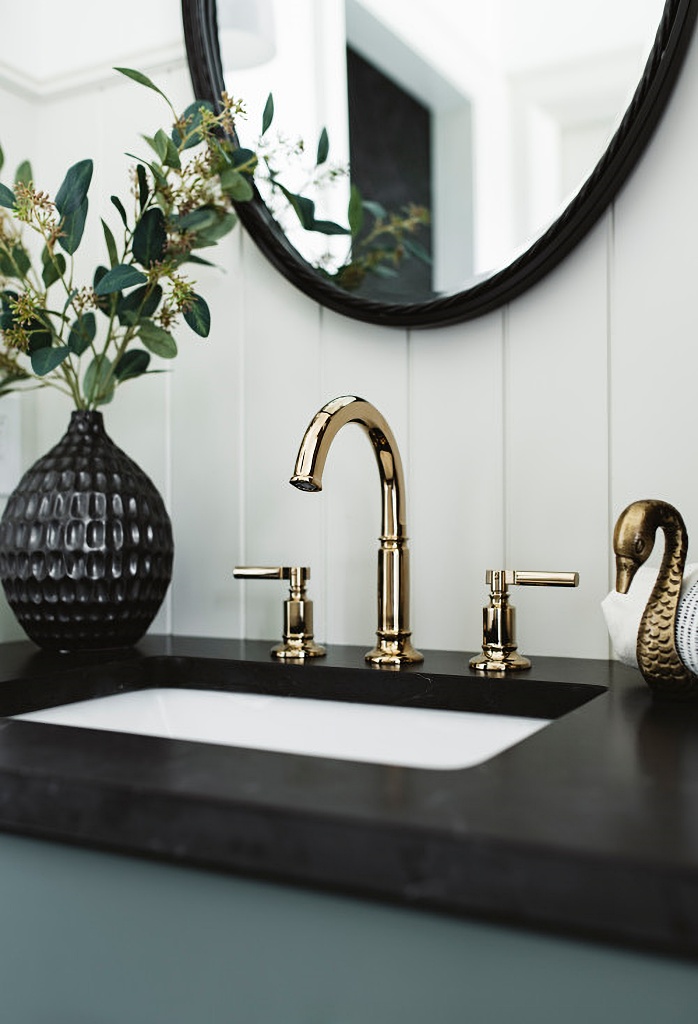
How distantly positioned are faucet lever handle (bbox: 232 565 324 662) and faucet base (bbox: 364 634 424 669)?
0.25 feet

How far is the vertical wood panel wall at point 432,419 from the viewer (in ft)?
3.33

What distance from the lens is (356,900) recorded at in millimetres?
473

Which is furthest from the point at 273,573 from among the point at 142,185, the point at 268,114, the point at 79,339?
the point at 268,114

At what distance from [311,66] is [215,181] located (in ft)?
0.60

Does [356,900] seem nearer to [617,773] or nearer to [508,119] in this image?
[617,773]

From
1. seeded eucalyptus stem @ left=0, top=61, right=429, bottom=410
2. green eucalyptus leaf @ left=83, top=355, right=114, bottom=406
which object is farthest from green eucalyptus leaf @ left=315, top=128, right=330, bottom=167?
green eucalyptus leaf @ left=83, top=355, right=114, bottom=406

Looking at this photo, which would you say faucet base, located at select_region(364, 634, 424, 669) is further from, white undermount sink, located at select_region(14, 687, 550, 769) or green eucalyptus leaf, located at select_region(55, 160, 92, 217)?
green eucalyptus leaf, located at select_region(55, 160, 92, 217)

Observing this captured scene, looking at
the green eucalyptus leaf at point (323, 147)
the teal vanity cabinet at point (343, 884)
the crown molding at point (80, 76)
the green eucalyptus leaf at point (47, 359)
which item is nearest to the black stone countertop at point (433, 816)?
the teal vanity cabinet at point (343, 884)

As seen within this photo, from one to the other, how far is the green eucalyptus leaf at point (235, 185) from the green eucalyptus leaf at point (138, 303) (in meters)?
0.14

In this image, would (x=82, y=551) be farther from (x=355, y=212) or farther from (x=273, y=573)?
(x=355, y=212)

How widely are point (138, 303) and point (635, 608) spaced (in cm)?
69

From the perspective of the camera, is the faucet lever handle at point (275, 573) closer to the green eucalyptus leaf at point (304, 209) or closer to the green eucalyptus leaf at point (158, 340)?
the green eucalyptus leaf at point (158, 340)

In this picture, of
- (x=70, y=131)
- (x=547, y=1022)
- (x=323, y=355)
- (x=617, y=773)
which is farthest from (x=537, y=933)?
(x=70, y=131)

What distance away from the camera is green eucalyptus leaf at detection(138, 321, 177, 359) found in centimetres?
115
